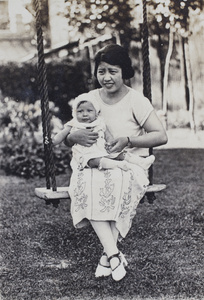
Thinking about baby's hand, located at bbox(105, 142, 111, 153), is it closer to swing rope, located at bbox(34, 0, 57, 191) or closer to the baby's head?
the baby's head

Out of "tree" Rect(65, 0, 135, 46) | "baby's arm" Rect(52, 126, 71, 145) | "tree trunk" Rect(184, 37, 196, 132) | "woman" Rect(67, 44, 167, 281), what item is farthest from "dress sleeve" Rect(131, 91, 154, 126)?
"tree trunk" Rect(184, 37, 196, 132)

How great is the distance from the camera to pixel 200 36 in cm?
455

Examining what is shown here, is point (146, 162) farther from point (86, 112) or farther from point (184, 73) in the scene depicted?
point (184, 73)

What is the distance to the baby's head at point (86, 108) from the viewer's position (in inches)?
91.8

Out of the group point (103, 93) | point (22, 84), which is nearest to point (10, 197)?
point (22, 84)

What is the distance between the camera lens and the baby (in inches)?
90.7

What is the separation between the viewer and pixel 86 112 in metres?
2.35

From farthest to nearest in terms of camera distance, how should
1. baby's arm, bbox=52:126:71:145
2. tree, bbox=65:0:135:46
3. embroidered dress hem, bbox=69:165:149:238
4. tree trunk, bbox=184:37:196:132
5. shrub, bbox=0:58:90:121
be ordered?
shrub, bbox=0:58:90:121 → tree trunk, bbox=184:37:196:132 → tree, bbox=65:0:135:46 → baby's arm, bbox=52:126:71:145 → embroidered dress hem, bbox=69:165:149:238

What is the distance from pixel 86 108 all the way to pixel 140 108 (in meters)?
0.29

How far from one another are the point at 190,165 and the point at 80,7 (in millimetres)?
1765

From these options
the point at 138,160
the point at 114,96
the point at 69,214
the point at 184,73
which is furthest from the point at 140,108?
the point at 184,73

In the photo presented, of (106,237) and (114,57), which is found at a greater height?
(114,57)

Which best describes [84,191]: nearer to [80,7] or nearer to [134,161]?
[134,161]

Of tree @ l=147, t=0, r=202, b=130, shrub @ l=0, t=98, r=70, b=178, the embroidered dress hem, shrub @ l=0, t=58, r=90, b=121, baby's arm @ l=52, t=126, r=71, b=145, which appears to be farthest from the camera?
shrub @ l=0, t=58, r=90, b=121
